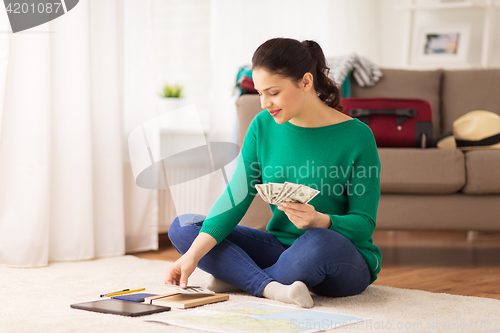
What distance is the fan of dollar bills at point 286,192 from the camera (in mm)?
1256

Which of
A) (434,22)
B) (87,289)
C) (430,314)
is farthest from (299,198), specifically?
(434,22)

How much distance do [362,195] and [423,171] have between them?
2.67 ft

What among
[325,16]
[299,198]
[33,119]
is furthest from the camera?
[325,16]

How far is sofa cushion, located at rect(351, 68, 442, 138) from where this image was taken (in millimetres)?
2896

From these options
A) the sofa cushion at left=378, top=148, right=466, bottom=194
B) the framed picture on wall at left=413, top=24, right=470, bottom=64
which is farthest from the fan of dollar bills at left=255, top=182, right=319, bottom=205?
the framed picture on wall at left=413, top=24, right=470, bottom=64

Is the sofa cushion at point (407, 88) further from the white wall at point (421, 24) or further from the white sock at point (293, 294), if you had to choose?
the white sock at point (293, 294)

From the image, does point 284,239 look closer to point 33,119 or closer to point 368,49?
point 33,119

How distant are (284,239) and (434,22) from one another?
2.86m

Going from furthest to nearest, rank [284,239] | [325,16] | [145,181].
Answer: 1. [325,16]
2. [145,181]
3. [284,239]

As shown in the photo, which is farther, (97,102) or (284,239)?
(97,102)

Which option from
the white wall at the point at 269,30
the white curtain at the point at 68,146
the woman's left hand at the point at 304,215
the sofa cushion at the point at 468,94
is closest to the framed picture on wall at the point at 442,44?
the white wall at the point at 269,30

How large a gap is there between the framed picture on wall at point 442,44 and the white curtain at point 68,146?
2.17 m

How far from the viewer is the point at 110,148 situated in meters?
2.47

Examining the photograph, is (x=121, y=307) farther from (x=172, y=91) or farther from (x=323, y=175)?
(x=172, y=91)
